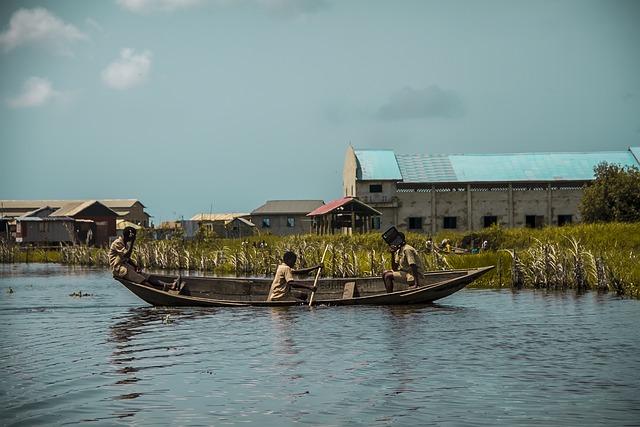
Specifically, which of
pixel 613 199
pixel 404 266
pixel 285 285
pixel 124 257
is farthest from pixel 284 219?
pixel 285 285

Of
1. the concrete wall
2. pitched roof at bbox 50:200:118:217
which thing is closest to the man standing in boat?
the concrete wall

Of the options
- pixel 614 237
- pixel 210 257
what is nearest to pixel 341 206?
pixel 210 257

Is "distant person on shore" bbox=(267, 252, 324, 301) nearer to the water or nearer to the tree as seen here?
the water

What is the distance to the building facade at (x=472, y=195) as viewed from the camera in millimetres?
55469

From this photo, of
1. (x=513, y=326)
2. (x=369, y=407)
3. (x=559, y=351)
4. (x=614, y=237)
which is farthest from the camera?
(x=614, y=237)

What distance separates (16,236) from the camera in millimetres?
72938

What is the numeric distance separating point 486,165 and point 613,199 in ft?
46.5

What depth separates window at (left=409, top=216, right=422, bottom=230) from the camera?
55.7 m

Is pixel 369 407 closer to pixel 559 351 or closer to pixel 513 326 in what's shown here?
pixel 559 351

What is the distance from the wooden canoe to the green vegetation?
4.46 m

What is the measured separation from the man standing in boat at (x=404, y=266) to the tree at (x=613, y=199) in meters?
24.6

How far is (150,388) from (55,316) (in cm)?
1101

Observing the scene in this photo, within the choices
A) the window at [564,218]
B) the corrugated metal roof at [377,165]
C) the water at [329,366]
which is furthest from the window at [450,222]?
the water at [329,366]

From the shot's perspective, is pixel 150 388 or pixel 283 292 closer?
pixel 150 388
